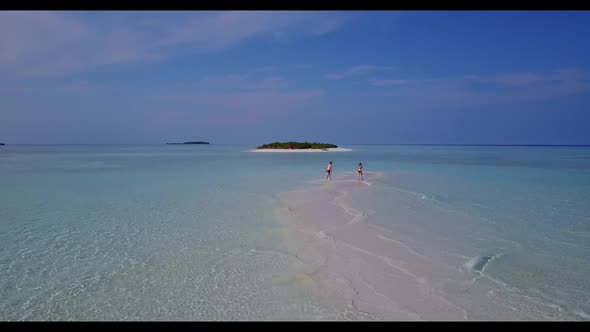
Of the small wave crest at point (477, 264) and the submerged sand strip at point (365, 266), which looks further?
the small wave crest at point (477, 264)

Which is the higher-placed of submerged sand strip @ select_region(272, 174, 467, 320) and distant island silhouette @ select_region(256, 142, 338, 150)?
distant island silhouette @ select_region(256, 142, 338, 150)

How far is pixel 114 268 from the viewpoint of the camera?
7316 millimetres

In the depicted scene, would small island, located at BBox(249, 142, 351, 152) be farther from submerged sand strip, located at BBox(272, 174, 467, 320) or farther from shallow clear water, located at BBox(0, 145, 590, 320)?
submerged sand strip, located at BBox(272, 174, 467, 320)

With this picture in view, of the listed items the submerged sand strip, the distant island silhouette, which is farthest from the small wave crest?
the distant island silhouette

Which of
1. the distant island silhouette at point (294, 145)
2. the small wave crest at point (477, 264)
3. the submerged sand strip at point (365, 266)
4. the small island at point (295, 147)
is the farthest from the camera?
the distant island silhouette at point (294, 145)

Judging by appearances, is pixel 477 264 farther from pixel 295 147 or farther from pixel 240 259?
pixel 295 147

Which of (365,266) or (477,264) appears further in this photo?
(477,264)

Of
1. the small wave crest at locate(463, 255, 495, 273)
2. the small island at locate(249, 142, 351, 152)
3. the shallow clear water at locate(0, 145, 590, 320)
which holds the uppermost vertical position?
the small island at locate(249, 142, 351, 152)

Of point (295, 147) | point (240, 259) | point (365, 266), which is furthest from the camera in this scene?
point (295, 147)

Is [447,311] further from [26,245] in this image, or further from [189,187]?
[189,187]

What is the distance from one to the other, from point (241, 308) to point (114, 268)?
11.5ft

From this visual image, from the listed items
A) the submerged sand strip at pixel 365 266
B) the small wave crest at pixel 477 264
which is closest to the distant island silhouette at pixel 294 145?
the submerged sand strip at pixel 365 266

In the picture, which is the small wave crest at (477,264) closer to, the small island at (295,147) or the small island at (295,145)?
the small island at (295,147)

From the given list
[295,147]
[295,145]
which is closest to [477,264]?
[295,147]
